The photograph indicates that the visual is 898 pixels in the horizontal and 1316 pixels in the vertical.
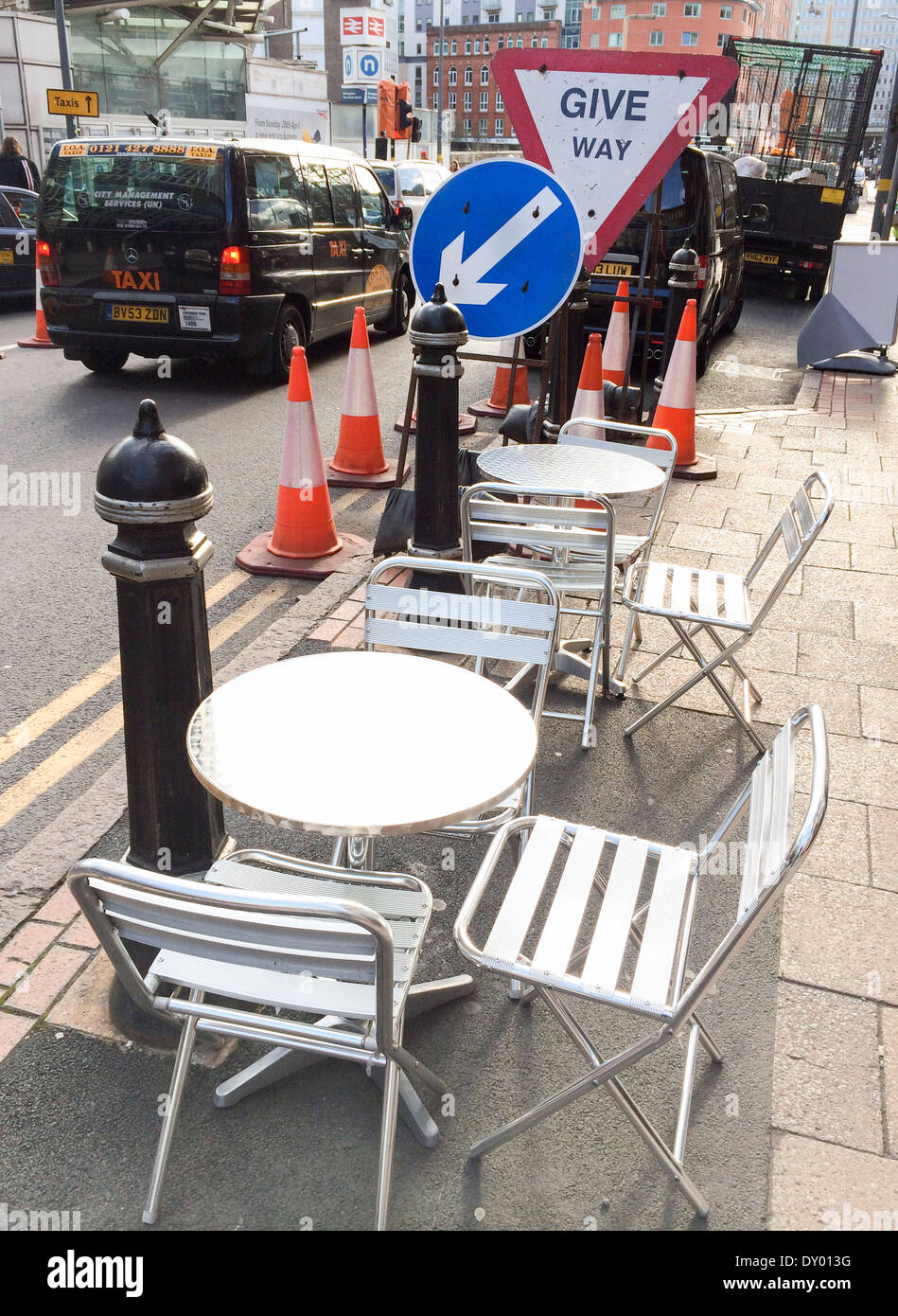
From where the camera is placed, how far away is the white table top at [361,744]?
2.10m

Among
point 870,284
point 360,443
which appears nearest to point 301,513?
point 360,443

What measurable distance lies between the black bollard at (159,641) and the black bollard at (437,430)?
6.80 ft

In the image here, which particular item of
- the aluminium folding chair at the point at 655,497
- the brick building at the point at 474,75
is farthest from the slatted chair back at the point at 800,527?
the brick building at the point at 474,75

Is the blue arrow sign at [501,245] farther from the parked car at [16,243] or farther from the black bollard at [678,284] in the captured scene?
the parked car at [16,243]

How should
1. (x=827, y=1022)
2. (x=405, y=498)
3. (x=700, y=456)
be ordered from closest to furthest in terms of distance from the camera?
(x=827, y=1022)
(x=405, y=498)
(x=700, y=456)

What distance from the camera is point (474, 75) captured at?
114812 mm

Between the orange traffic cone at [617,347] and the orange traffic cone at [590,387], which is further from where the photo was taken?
the orange traffic cone at [617,347]

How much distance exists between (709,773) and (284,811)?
2.05 metres

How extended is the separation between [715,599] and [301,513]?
2.50 metres

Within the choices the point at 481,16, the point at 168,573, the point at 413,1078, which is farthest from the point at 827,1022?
the point at 481,16

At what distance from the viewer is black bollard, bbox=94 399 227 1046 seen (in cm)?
236
